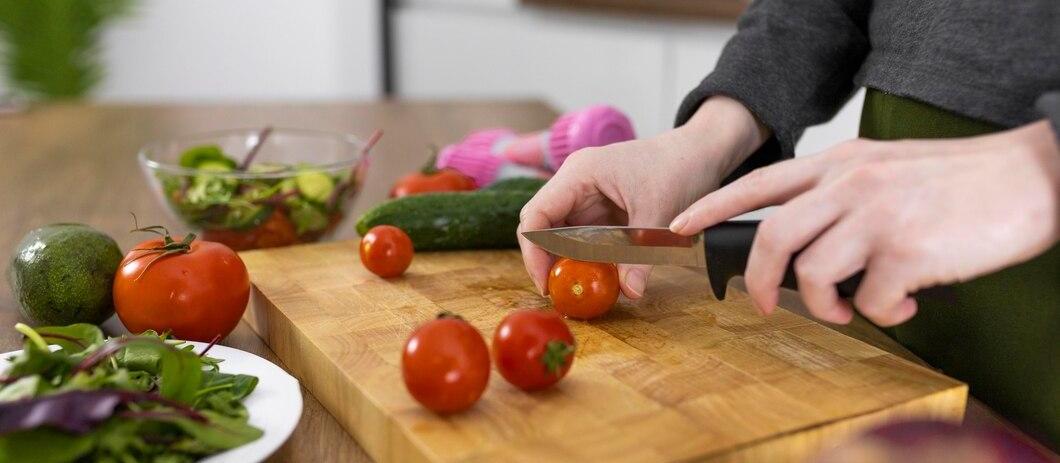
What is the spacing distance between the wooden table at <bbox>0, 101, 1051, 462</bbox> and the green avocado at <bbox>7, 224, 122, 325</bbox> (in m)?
0.07

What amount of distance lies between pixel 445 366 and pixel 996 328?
1.86 feet

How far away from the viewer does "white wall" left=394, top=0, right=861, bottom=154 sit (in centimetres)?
345

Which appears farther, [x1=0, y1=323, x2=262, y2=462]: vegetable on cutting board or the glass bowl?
the glass bowl

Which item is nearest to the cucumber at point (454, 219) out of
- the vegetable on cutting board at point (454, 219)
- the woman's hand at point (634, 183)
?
the vegetable on cutting board at point (454, 219)

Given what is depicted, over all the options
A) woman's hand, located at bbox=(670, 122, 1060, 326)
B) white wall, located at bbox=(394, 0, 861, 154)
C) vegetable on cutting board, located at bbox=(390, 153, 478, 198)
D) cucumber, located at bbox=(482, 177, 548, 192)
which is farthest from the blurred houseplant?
woman's hand, located at bbox=(670, 122, 1060, 326)

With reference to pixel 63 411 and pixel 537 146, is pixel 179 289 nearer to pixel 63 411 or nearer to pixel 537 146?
pixel 63 411

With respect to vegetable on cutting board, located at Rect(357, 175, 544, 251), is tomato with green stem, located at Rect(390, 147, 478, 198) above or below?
below

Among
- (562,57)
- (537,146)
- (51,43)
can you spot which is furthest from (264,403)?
(51,43)

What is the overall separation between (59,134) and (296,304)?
5.59 feet

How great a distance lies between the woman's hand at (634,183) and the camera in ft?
4.08

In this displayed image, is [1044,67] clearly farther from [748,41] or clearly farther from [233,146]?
[233,146]

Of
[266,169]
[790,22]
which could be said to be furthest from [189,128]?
[790,22]

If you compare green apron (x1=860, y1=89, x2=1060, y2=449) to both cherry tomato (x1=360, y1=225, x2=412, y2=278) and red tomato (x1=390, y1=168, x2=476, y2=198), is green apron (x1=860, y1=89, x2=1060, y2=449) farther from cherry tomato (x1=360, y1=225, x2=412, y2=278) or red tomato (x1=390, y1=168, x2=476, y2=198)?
red tomato (x1=390, y1=168, x2=476, y2=198)

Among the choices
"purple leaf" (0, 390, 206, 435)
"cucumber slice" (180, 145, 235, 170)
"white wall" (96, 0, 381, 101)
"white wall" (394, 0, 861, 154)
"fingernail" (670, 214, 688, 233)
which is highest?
"fingernail" (670, 214, 688, 233)
